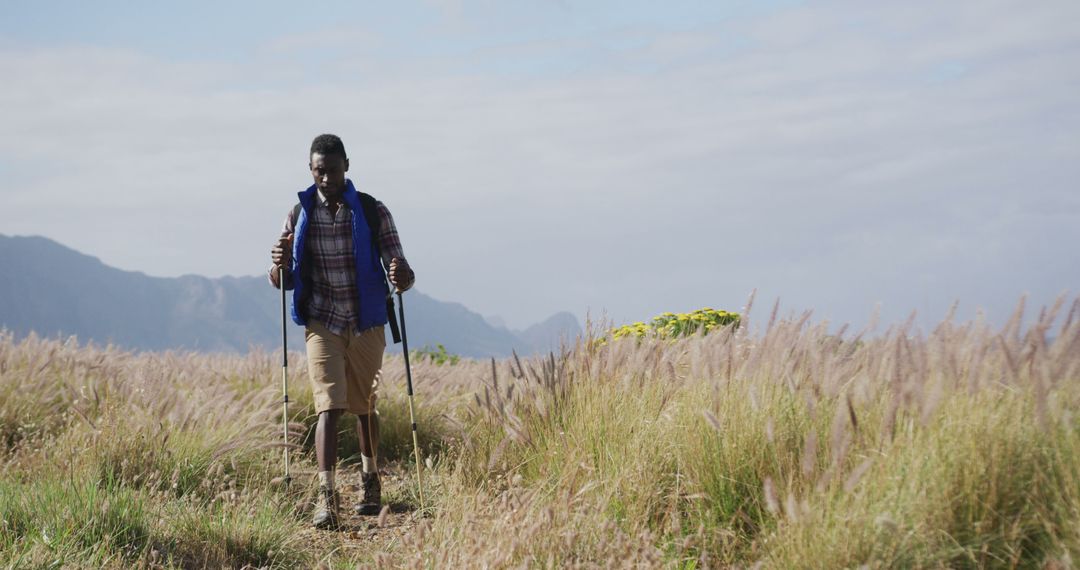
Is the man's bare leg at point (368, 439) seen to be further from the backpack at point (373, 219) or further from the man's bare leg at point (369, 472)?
the backpack at point (373, 219)

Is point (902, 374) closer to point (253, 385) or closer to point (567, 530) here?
point (567, 530)

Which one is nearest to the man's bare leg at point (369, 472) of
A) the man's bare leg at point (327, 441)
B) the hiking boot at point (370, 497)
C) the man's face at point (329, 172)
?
the hiking boot at point (370, 497)

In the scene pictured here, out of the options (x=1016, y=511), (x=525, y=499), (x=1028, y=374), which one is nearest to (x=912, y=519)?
(x=1016, y=511)

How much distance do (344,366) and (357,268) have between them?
2.09 ft

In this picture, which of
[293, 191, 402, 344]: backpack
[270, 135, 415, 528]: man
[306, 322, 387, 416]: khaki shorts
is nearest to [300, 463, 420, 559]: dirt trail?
[270, 135, 415, 528]: man

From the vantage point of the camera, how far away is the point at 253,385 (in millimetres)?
8469

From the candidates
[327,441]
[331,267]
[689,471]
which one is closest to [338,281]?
[331,267]

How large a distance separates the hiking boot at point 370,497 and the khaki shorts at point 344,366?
1.44 feet

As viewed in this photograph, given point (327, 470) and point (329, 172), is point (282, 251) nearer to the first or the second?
point (329, 172)

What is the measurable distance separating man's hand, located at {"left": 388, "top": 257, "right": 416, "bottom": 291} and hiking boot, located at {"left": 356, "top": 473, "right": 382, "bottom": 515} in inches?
49.5

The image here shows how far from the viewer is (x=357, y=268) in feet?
18.4

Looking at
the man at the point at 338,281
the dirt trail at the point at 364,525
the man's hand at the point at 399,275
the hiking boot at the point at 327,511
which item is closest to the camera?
the dirt trail at the point at 364,525

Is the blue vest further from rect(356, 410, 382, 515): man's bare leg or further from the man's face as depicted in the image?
rect(356, 410, 382, 515): man's bare leg

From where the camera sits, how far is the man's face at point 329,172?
18.1 ft
